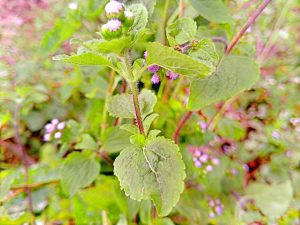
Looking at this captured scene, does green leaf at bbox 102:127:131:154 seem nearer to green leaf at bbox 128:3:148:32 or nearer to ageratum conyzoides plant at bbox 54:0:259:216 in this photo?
ageratum conyzoides plant at bbox 54:0:259:216

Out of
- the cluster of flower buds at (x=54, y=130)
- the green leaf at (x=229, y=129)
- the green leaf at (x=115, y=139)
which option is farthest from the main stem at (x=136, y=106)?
the green leaf at (x=229, y=129)

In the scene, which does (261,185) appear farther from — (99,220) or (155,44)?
(155,44)

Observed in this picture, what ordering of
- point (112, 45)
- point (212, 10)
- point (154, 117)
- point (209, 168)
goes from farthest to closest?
point (209, 168) < point (212, 10) < point (154, 117) < point (112, 45)

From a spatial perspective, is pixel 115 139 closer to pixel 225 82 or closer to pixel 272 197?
pixel 225 82

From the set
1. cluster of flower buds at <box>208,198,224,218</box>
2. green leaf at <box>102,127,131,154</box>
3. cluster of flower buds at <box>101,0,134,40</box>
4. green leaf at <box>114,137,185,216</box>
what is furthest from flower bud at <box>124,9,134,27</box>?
cluster of flower buds at <box>208,198,224,218</box>

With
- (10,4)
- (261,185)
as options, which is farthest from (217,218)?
(10,4)

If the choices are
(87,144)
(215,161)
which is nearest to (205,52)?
(87,144)
